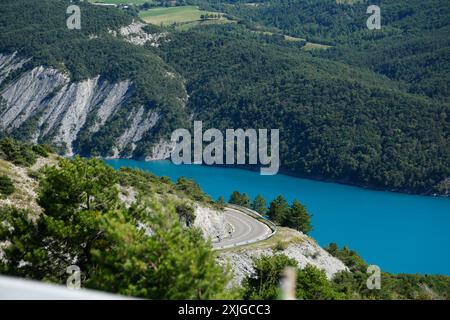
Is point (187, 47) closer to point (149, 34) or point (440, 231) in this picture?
point (149, 34)

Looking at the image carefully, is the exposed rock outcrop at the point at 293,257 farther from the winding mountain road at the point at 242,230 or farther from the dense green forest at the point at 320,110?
the dense green forest at the point at 320,110

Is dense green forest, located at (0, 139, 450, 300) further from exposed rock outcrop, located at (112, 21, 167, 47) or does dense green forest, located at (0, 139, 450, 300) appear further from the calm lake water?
exposed rock outcrop, located at (112, 21, 167, 47)

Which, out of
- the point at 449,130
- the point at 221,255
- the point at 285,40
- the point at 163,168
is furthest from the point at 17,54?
the point at 221,255

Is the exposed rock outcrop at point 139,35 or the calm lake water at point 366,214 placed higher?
the exposed rock outcrop at point 139,35

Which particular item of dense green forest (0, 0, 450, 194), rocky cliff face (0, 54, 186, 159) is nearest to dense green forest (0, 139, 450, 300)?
dense green forest (0, 0, 450, 194)

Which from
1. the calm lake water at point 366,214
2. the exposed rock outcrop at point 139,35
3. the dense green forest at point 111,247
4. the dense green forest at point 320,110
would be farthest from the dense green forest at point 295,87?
the dense green forest at point 111,247

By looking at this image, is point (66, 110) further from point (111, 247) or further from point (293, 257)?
point (111, 247)

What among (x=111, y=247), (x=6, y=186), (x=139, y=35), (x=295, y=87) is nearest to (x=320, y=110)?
(x=295, y=87)
